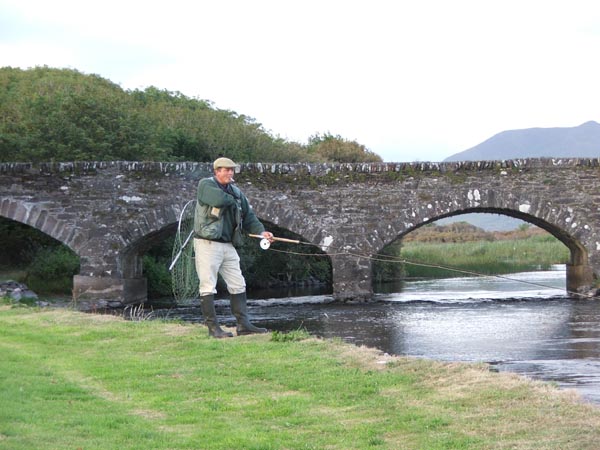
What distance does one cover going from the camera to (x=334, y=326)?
1678cm

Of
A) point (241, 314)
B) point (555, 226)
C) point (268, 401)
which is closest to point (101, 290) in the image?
point (555, 226)

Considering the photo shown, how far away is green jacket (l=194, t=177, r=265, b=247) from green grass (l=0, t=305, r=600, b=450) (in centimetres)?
131

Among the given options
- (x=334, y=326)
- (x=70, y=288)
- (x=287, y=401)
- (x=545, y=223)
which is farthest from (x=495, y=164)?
(x=287, y=401)

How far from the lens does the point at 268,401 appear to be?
292 inches

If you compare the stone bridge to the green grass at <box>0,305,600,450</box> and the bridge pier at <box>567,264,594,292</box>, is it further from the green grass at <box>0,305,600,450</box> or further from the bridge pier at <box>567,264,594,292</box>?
the green grass at <box>0,305,600,450</box>

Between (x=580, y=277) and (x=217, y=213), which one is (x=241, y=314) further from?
(x=580, y=277)

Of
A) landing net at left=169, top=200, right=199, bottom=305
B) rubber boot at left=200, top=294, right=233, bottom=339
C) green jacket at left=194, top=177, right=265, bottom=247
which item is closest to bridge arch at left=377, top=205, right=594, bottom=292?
landing net at left=169, top=200, right=199, bottom=305

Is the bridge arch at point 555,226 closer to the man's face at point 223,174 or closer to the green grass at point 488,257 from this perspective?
the green grass at point 488,257

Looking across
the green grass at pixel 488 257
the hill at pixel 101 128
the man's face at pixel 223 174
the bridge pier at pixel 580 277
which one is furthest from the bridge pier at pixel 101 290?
the green grass at pixel 488 257

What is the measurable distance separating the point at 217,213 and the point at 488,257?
3122 cm

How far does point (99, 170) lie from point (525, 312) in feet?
31.4

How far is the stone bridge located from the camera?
22.1 m

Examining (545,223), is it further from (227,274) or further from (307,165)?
(227,274)

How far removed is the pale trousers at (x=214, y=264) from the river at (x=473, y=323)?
224cm
